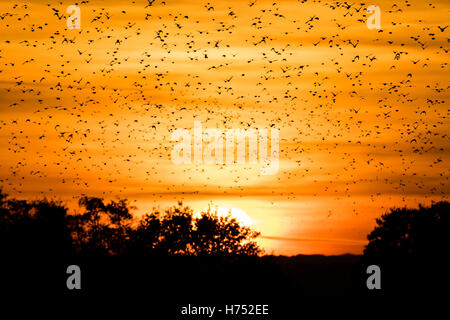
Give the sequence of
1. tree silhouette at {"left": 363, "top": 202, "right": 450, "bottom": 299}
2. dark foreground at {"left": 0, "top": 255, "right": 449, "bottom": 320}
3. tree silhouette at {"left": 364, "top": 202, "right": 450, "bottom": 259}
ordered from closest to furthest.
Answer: dark foreground at {"left": 0, "top": 255, "right": 449, "bottom": 320}
tree silhouette at {"left": 363, "top": 202, "right": 450, "bottom": 299}
tree silhouette at {"left": 364, "top": 202, "right": 450, "bottom": 259}

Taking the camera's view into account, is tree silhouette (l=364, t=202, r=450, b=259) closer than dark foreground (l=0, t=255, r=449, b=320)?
No

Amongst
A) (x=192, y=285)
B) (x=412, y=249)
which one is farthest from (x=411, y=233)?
(x=192, y=285)

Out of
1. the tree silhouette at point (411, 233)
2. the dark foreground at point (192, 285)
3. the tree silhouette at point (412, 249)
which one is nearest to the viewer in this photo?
the dark foreground at point (192, 285)

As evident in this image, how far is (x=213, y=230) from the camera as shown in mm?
86938

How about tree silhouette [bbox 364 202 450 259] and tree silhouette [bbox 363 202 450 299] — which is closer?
tree silhouette [bbox 363 202 450 299]

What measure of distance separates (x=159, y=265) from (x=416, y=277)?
20.4 m

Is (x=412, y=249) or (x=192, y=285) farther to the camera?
(x=412, y=249)

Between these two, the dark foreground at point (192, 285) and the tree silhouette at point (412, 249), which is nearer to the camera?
the dark foreground at point (192, 285)

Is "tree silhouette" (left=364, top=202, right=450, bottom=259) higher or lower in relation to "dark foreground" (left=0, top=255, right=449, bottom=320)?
higher

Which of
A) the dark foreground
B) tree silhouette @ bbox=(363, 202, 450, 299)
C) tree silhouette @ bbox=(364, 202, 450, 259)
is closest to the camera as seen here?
the dark foreground

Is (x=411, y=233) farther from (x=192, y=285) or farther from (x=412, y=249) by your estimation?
(x=192, y=285)

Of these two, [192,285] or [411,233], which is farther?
[411,233]

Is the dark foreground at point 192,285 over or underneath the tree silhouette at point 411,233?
underneath

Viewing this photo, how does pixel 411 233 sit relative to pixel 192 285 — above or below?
above
